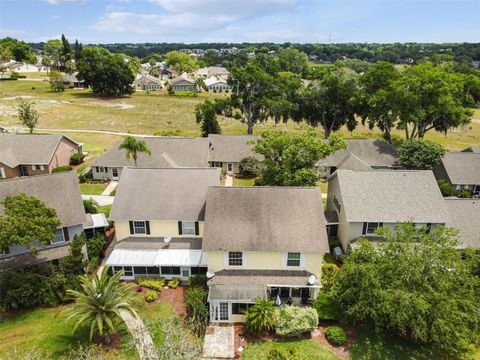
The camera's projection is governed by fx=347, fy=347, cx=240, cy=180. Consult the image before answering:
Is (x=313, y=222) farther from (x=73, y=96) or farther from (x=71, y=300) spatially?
(x=73, y=96)

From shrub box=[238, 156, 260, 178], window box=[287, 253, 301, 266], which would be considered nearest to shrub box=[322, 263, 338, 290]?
window box=[287, 253, 301, 266]

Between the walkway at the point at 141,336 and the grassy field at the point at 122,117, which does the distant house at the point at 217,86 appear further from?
the walkway at the point at 141,336

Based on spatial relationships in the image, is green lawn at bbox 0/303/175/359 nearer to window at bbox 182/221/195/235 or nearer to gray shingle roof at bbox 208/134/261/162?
window at bbox 182/221/195/235

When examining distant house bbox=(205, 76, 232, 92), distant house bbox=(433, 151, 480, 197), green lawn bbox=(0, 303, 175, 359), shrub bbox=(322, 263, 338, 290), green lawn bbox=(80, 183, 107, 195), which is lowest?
green lawn bbox=(0, 303, 175, 359)

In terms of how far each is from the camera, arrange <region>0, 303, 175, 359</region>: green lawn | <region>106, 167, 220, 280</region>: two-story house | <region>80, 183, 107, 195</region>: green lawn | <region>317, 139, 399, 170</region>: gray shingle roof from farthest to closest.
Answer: <region>317, 139, 399, 170</region>: gray shingle roof → <region>80, 183, 107, 195</region>: green lawn → <region>106, 167, 220, 280</region>: two-story house → <region>0, 303, 175, 359</region>: green lawn

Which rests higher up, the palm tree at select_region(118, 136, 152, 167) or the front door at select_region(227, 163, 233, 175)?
the palm tree at select_region(118, 136, 152, 167)
